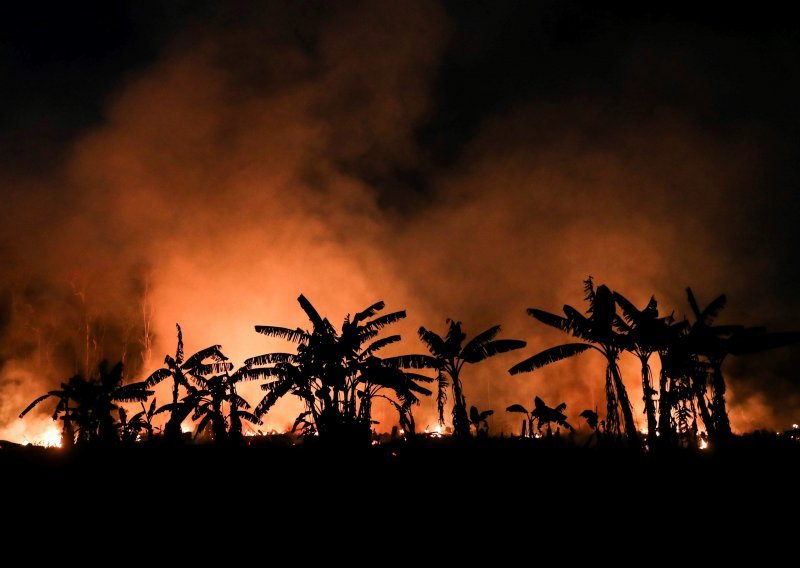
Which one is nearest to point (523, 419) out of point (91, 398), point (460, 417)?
point (460, 417)

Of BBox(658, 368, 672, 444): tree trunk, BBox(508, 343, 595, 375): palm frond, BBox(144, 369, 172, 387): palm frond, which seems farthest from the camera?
BBox(144, 369, 172, 387): palm frond

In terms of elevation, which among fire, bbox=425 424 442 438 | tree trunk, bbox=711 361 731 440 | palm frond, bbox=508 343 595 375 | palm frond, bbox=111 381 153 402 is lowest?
fire, bbox=425 424 442 438

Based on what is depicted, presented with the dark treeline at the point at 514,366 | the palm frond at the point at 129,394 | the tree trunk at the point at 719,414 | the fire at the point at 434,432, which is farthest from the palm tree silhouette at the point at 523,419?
the palm frond at the point at 129,394

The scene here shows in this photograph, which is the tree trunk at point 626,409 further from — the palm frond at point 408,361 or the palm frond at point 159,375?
the palm frond at point 159,375

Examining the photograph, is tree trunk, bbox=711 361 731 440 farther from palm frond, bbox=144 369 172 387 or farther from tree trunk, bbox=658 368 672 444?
palm frond, bbox=144 369 172 387

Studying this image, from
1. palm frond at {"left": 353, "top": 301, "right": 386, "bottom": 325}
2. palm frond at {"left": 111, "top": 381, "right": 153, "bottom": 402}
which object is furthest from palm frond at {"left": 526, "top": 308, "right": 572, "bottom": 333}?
palm frond at {"left": 111, "top": 381, "right": 153, "bottom": 402}

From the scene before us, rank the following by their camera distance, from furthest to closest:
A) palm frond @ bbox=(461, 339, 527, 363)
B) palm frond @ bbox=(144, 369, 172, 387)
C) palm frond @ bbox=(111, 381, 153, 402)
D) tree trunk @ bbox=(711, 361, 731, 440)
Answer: palm frond @ bbox=(111, 381, 153, 402) < palm frond @ bbox=(144, 369, 172, 387) < palm frond @ bbox=(461, 339, 527, 363) < tree trunk @ bbox=(711, 361, 731, 440)

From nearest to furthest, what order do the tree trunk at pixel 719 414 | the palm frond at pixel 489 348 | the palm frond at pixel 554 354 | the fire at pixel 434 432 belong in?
1. the tree trunk at pixel 719 414
2. the palm frond at pixel 554 354
3. the palm frond at pixel 489 348
4. the fire at pixel 434 432

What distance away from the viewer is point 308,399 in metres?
17.6

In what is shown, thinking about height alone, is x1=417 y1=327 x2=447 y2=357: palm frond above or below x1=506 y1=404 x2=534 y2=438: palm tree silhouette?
above

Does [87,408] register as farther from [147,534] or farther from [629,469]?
[629,469]

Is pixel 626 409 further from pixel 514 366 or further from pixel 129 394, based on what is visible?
pixel 129 394

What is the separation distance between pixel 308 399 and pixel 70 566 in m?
11.9

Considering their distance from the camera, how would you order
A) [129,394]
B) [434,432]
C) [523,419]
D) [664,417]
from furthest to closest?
[434,432], [129,394], [523,419], [664,417]
